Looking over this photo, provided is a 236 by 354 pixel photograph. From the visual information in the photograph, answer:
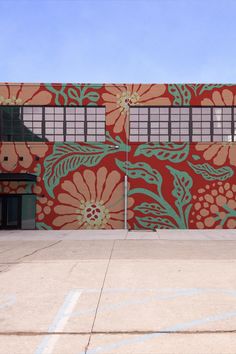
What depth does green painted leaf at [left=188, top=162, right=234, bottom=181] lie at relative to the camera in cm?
2239

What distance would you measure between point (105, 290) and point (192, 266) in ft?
11.2

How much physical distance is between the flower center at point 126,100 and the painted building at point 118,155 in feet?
0.22

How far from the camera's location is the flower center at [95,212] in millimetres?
22391

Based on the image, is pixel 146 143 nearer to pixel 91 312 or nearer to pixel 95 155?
pixel 95 155

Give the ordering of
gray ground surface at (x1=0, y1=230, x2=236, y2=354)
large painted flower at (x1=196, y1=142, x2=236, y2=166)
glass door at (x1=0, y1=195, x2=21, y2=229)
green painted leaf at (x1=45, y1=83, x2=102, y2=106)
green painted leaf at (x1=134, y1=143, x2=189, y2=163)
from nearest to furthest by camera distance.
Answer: gray ground surface at (x1=0, y1=230, x2=236, y2=354)
large painted flower at (x1=196, y1=142, x2=236, y2=166)
green painted leaf at (x1=134, y1=143, x2=189, y2=163)
glass door at (x1=0, y1=195, x2=21, y2=229)
green painted leaf at (x1=45, y1=83, x2=102, y2=106)

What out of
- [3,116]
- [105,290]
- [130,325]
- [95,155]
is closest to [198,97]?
[95,155]

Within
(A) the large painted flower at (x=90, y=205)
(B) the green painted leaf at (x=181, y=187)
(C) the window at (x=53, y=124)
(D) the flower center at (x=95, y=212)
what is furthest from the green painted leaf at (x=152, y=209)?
(C) the window at (x=53, y=124)

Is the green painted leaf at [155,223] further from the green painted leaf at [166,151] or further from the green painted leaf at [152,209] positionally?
the green painted leaf at [166,151]

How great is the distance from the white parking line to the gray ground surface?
0.01 metres

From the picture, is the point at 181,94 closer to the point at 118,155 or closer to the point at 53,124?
the point at 118,155

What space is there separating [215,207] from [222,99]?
7.09m

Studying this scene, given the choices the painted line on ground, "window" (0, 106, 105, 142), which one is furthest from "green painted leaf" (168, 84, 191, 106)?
the painted line on ground

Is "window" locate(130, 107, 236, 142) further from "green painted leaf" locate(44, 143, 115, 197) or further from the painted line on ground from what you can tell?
the painted line on ground

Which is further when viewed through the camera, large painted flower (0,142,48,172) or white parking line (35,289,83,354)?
large painted flower (0,142,48,172)
